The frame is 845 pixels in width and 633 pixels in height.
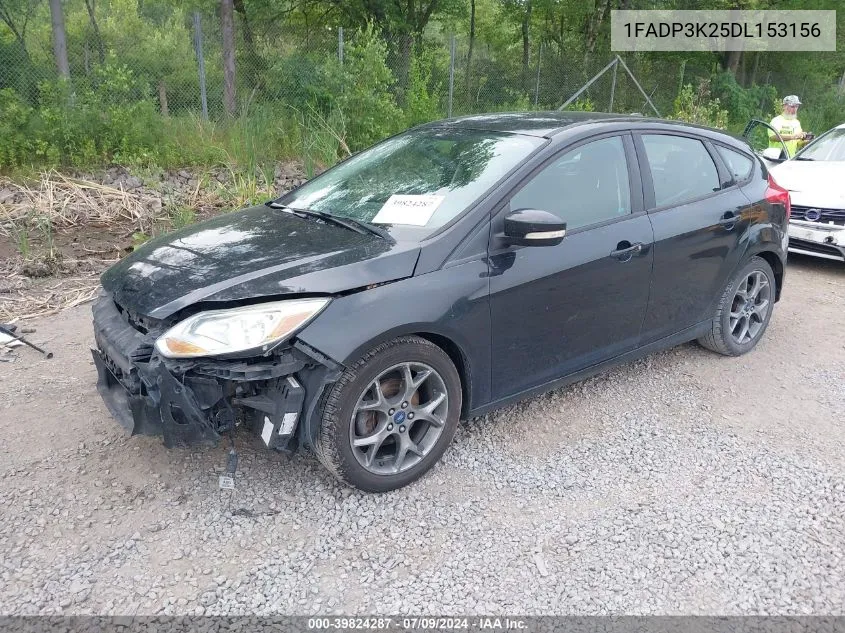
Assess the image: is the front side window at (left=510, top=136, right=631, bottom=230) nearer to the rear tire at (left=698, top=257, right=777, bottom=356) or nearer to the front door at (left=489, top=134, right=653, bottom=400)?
the front door at (left=489, top=134, right=653, bottom=400)

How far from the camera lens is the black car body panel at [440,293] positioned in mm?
2730

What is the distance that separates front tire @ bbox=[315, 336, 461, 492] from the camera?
9.24 ft

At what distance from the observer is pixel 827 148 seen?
7.93m

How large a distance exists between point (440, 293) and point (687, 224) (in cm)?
182

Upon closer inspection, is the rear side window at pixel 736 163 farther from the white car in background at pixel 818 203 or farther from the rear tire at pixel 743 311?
the white car in background at pixel 818 203

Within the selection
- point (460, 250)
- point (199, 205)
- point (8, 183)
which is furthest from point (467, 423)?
point (8, 183)

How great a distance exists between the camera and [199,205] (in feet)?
28.2

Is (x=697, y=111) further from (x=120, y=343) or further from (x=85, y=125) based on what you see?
(x=120, y=343)

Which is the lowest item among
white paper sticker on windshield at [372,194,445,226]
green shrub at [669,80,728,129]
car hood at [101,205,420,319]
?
car hood at [101,205,420,319]

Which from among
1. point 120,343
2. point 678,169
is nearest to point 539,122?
point 678,169

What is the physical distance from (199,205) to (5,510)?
620cm

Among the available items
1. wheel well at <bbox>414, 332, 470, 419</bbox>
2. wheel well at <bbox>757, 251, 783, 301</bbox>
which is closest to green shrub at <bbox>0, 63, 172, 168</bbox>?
wheel well at <bbox>414, 332, 470, 419</bbox>

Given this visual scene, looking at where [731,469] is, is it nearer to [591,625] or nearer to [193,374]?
[591,625]

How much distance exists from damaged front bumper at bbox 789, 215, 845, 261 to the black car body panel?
3.18 m
